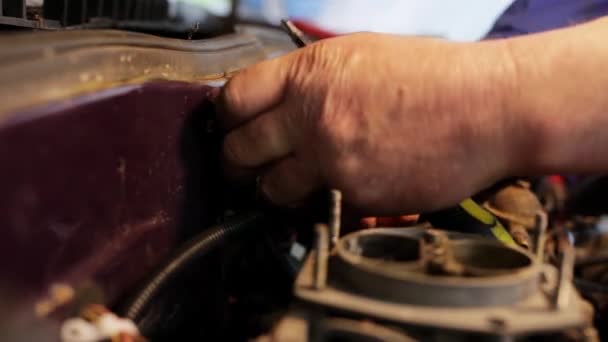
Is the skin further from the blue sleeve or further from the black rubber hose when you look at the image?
the blue sleeve

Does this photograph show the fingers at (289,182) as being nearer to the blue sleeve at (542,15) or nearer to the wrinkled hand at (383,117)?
the wrinkled hand at (383,117)

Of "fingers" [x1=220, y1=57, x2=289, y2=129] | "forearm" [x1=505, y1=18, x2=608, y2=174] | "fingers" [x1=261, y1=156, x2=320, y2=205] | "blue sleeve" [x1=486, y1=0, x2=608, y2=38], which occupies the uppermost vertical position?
"blue sleeve" [x1=486, y1=0, x2=608, y2=38]

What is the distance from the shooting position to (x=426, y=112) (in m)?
0.56

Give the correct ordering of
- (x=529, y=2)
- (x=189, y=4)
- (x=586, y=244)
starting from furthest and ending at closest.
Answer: (x=529, y=2)
(x=189, y=4)
(x=586, y=244)

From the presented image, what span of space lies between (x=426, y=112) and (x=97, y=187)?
28cm

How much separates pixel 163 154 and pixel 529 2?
3.91ft

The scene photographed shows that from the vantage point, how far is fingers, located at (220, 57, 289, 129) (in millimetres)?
623

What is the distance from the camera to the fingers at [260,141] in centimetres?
62

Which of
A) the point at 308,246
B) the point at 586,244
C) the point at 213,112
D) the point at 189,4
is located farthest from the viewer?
the point at 189,4

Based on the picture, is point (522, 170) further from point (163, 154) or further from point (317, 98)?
point (163, 154)

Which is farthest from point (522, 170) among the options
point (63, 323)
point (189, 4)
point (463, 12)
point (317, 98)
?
point (463, 12)

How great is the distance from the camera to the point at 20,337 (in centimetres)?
40

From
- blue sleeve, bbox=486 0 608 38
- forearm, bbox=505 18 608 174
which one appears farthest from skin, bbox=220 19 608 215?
blue sleeve, bbox=486 0 608 38

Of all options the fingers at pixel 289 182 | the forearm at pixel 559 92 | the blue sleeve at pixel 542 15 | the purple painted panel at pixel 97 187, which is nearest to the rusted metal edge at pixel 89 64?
the purple painted panel at pixel 97 187
